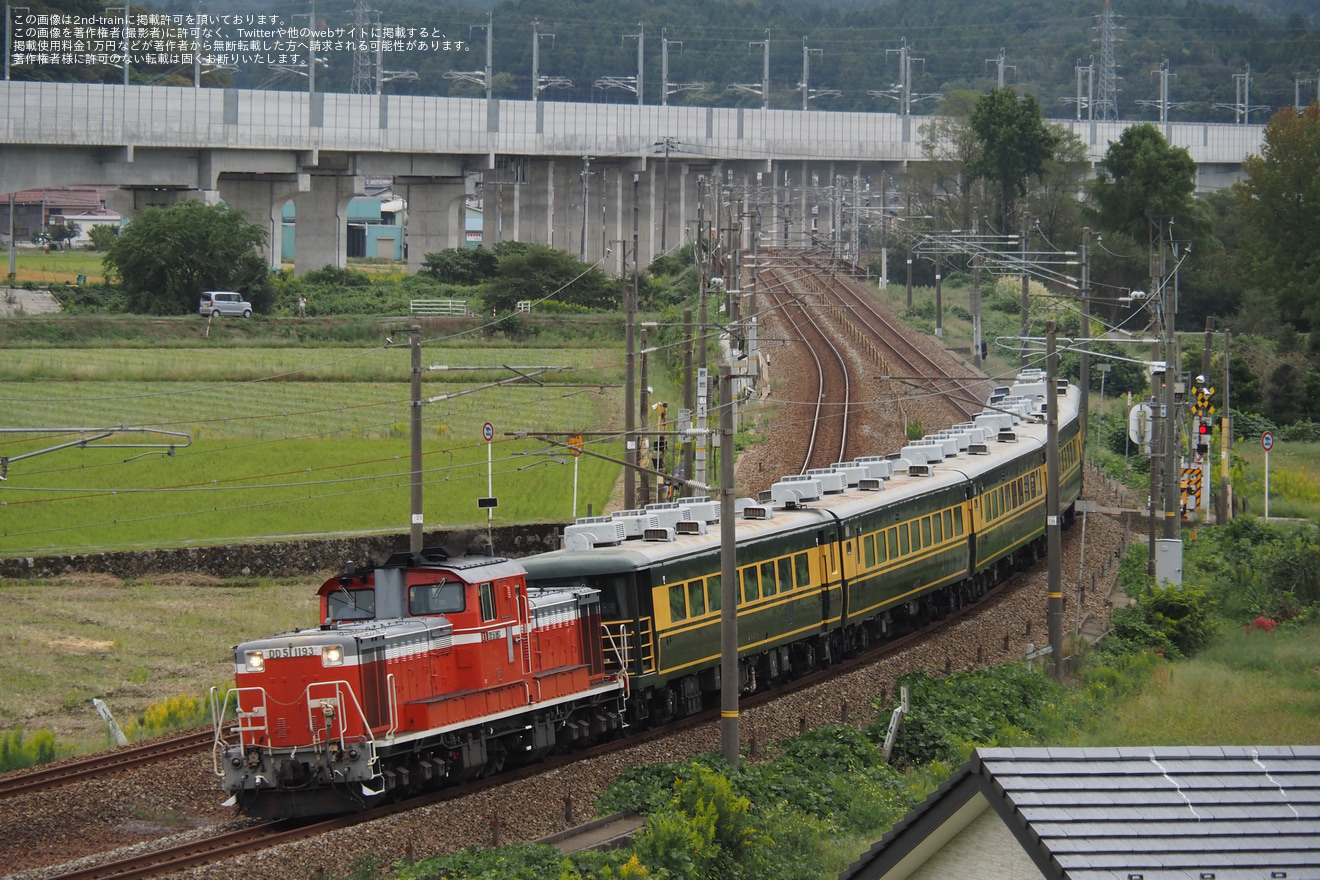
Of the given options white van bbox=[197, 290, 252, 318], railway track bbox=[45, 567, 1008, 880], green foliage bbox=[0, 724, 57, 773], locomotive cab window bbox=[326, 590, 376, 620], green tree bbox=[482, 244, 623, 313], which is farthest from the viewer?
green tree bbox=[482, 244, 623, 313]

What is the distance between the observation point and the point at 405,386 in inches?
2277

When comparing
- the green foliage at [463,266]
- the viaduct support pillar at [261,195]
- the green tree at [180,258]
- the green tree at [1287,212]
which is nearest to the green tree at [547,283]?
the green foliage at [463,266]

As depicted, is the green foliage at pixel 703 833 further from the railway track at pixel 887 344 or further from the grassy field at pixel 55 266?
the grassy field at pixel 55 266

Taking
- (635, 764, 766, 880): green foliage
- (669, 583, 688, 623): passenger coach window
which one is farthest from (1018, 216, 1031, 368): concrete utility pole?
(635, 764, 766, 880): green foliage

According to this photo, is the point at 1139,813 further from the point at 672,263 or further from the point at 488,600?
the point at 672,263

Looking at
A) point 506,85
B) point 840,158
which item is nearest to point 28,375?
point 840,158

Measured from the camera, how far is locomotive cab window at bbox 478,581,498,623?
19.8 m

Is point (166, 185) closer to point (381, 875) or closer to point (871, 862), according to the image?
point (381, 875)

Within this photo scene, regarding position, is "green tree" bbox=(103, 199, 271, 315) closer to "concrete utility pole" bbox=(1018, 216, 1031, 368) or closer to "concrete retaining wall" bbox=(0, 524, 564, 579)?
"concrete utility pole" bbox=(1018, 216, 1031, 368)

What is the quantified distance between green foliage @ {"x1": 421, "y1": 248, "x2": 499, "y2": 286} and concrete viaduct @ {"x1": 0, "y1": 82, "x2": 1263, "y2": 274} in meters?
5.53

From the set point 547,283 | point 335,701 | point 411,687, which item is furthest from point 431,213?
point 335,701

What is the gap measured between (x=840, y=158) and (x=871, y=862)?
328 ft

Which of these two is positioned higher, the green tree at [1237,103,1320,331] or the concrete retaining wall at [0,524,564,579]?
the green tree at [1237,103,1320,331]

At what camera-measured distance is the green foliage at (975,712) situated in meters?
24.2
